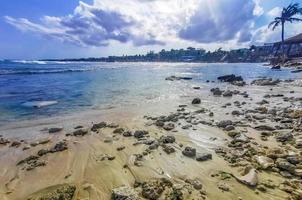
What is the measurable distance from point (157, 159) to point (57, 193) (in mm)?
2745

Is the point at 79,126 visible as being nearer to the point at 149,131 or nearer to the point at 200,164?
the point at 149,131

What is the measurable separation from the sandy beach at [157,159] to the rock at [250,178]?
0.02 m

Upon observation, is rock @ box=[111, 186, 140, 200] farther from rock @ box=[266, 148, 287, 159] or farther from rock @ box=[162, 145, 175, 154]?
rock @ box=[266, 148, 287, 159]

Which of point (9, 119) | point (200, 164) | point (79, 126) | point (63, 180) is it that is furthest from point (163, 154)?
point (9, 119)

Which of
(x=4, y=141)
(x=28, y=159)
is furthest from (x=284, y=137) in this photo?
(x=4, y=141)

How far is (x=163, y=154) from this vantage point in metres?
7.23

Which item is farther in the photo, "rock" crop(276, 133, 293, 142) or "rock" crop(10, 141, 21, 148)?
"rock" crop(10, 141, 21, 148)

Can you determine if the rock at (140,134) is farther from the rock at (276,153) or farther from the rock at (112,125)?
the rock at (276,153)

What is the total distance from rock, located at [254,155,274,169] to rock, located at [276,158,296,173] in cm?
16

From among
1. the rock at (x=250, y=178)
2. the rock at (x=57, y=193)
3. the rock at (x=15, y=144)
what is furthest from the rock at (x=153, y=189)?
the rock at (x=15, y=144)

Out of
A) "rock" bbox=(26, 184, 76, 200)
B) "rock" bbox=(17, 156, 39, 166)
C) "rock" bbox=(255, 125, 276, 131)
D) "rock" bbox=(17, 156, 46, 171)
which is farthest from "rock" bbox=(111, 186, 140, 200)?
"rock" bbox=(255, 125, 276, 131)

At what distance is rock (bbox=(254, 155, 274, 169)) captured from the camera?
601cm

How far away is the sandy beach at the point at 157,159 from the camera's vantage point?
529 cm

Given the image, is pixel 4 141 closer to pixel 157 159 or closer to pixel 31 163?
pixel 31 163
